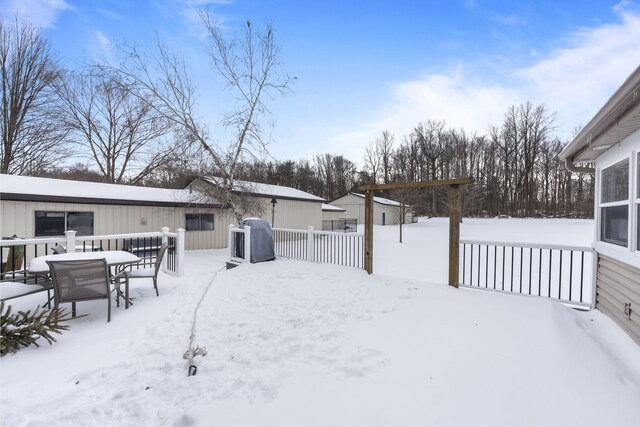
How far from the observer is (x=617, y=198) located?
376 centimetres

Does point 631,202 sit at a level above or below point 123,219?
above

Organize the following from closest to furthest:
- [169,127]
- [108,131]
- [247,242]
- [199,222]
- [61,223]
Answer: [247,242] → [61,223] → [169,127] → [199,222] → [108,131]

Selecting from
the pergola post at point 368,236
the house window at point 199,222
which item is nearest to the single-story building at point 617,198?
the pergola post at point 368,236

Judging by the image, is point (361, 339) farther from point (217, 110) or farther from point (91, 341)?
point (217, 110)

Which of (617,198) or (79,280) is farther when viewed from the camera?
(617,198)

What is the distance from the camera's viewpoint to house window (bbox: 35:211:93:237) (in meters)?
9.04

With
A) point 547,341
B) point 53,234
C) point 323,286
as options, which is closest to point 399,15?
point 323,286

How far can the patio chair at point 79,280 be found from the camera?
345 centimetres

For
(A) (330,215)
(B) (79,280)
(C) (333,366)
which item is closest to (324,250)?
(B) (79,280)

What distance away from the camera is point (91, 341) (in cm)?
313

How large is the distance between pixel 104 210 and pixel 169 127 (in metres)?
3.50

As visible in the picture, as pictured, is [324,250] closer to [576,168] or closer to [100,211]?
[576,168]

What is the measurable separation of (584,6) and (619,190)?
15.9 ft

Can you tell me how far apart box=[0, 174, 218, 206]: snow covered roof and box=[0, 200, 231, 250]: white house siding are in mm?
263
